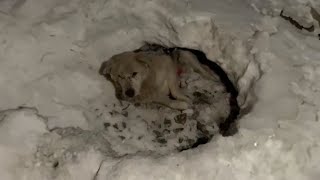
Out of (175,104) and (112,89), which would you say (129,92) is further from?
(175,104)

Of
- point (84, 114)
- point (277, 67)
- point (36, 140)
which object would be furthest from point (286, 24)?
point (36, 140)

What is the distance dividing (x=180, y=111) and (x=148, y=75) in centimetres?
25

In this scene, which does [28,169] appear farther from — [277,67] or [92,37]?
[277,67]

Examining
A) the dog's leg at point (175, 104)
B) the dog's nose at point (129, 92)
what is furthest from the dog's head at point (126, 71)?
the dog's leg at point (175, 104)

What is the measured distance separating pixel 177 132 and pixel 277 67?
0.60 metres

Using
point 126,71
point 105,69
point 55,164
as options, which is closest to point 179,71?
point 126,71

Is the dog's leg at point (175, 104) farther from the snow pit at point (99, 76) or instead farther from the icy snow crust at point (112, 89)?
the icy snow crust at point (112, 89)

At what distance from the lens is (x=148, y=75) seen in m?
2.88

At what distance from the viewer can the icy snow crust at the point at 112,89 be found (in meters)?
2.12

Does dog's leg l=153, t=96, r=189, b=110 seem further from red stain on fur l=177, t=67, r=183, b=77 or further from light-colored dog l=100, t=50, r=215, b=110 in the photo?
red stain on fur l=177, t=67, r=183, b=77

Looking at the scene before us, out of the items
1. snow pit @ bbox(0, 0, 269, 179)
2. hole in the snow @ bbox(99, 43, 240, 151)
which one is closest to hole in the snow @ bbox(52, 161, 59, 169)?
snow pit @ bbox(0, 0, 269, 179)

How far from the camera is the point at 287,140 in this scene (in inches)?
84.9

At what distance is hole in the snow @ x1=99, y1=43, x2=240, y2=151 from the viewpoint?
2.65 meters

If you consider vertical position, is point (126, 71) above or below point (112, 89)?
above
